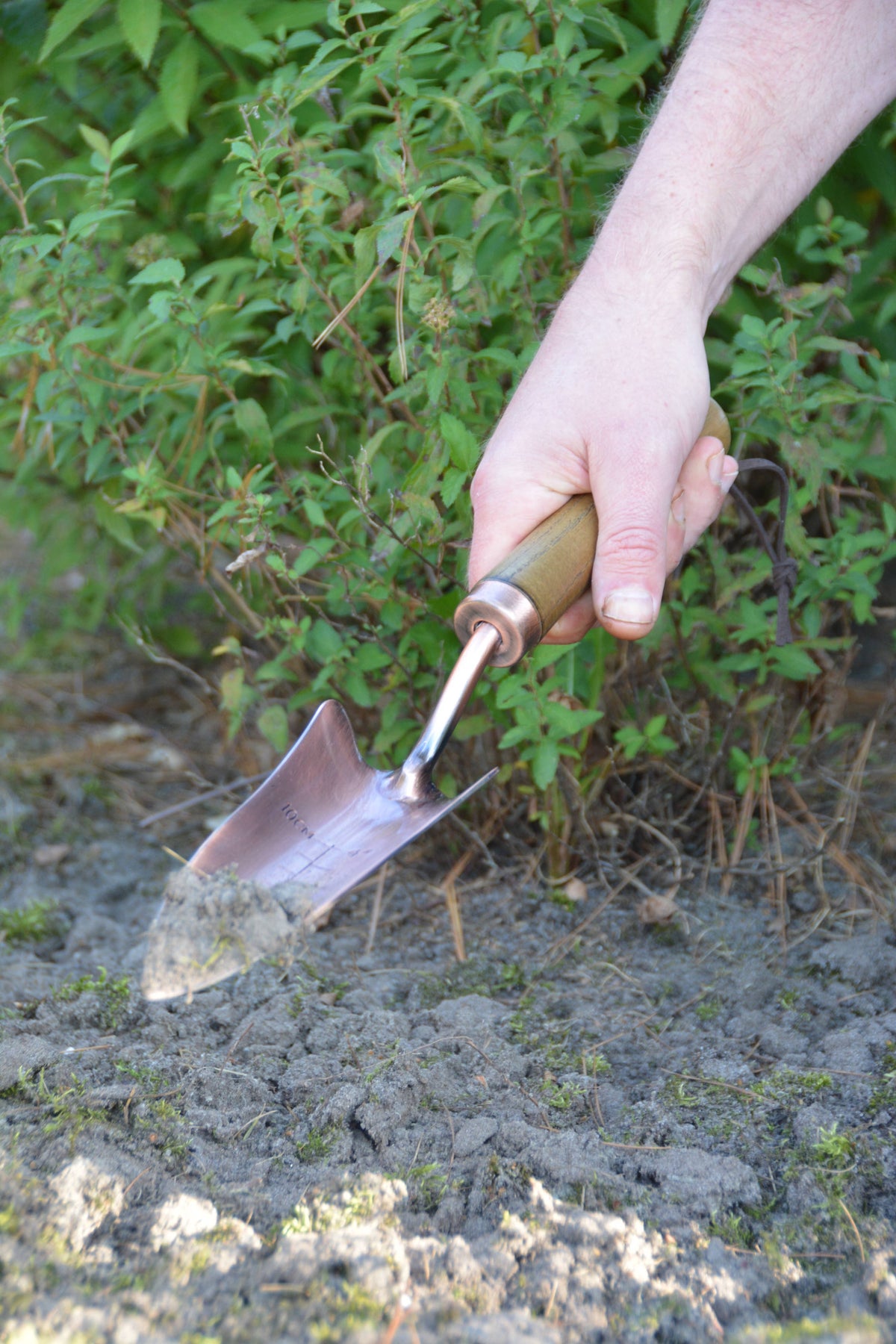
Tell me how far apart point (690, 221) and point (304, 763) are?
1076mm

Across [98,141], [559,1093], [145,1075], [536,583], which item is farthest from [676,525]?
[98,141]

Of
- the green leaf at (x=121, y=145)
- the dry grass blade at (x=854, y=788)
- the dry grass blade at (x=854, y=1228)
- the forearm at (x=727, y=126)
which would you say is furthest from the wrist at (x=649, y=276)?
the dry grass blade at (x=854, y=1228)

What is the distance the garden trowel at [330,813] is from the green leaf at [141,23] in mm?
1198

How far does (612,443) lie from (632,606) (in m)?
0.23

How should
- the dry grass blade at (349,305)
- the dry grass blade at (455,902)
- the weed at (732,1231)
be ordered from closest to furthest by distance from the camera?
the weed at (732,1231)
the dry grass blade at (349,305)
the dry grass blade at (455,902)

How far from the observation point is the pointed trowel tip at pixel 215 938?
1638 mm

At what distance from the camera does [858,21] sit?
161 centimetres

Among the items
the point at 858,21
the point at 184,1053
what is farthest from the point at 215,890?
the point at 858,21

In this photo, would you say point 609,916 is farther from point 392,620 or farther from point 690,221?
point 690,221

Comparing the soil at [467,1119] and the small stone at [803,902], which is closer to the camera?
the soil at [467,1119]

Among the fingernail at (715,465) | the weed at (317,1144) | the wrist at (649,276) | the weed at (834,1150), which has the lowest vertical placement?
the weed at (834,1150)

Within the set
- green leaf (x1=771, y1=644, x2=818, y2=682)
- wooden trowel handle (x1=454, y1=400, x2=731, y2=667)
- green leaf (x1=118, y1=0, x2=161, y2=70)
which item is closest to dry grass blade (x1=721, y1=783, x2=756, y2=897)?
green leaf (x1=771, y1=644, x2=818, y2=682)

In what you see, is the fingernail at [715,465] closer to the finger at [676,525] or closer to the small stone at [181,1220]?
the finger at [676,525]

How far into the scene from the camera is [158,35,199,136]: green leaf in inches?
77.5
